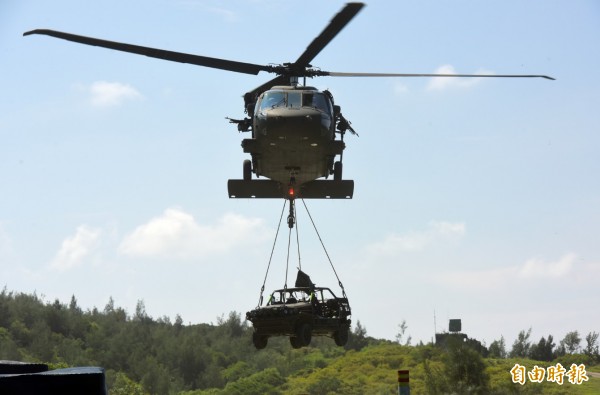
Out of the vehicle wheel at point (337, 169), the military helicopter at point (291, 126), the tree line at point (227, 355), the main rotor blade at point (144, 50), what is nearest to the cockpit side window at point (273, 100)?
the military helicopter at point (291, 126)

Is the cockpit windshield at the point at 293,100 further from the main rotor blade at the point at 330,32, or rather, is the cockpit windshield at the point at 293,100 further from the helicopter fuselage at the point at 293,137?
the main rotor blade at the point at 330,32

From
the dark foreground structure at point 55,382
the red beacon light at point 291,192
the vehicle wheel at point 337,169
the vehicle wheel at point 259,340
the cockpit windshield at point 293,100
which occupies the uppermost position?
the cockpit windshield at point 293,100

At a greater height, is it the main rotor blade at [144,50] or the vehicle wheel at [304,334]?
the main rotor blade at [144,50]

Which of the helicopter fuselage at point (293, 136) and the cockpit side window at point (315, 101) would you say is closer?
the helicopter fuselage at point (293, 136)

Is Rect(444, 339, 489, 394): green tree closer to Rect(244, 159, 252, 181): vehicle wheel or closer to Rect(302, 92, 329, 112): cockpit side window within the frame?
Rect(244, 159, 252, 181): vehicle wheel

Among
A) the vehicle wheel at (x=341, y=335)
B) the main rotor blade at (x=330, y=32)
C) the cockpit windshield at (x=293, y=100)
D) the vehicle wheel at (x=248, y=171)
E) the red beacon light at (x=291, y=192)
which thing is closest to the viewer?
the main rotor blade at (x=330, y=32)

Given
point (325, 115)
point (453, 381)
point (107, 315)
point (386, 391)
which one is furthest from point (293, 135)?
point (107, 315)

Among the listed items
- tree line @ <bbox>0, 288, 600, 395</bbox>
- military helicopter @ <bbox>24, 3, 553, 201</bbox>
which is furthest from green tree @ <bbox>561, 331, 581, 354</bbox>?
military helicopter @ <bbox>24, 3, 553, 201</bbox>

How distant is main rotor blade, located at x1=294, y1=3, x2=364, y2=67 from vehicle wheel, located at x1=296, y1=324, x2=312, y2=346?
7497 millimetres

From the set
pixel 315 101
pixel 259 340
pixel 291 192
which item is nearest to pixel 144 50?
pixel 315 101

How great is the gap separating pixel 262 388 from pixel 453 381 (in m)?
24.3

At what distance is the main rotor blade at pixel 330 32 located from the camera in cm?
2251

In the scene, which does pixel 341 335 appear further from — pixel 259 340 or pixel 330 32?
pixel 330 32

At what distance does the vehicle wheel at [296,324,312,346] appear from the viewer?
24594mm
